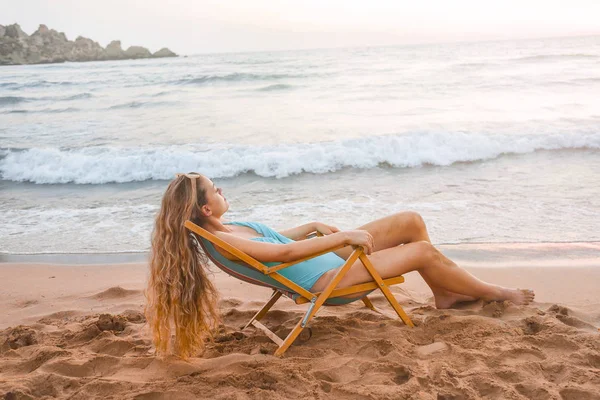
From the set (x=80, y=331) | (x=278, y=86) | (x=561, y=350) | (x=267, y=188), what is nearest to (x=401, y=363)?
(x=561, y=350)

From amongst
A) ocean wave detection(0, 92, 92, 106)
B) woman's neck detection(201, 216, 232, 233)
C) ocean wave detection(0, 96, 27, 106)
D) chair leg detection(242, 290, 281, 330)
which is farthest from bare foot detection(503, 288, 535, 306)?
ocean wave detection(0, 96, 27, 106)

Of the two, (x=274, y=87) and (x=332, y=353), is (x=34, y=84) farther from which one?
(x=332, y=353)

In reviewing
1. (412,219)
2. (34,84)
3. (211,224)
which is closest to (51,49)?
(34,84)

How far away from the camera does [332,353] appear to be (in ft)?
10.8

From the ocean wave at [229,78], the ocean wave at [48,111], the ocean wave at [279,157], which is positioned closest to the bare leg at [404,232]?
the ocean wave at [279,157]

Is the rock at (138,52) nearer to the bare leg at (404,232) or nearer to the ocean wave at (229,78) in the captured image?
the ocean wave at (229,78)

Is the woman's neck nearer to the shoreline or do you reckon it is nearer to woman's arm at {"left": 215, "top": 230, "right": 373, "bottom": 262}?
woman's arm at {"left": 215, "top": 230, "right": 373, "bottom": 262}

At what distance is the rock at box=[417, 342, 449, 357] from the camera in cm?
324

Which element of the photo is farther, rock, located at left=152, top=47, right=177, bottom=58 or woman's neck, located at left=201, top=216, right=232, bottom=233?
rock, located at left=152, top=47, right=177, bottom=58

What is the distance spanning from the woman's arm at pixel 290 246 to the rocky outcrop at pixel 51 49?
4447 centimetres

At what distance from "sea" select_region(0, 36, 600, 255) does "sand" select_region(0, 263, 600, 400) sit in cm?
183

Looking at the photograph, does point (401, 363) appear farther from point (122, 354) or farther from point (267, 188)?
point (267, 188)

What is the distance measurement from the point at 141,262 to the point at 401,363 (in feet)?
11.0

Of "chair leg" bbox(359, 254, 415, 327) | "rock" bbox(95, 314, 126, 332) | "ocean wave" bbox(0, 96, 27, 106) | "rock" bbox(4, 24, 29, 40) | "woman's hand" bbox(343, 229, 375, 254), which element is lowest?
"rock" bbox(95, 314, 126, 332)
